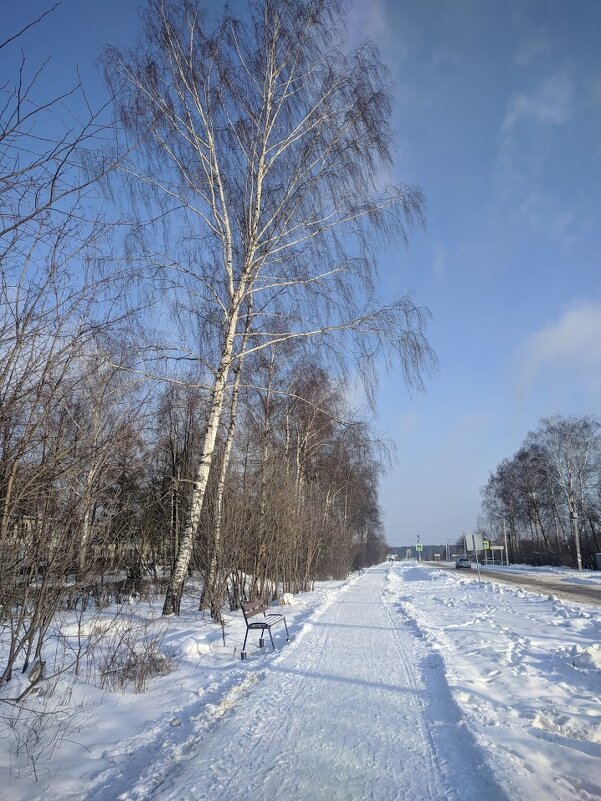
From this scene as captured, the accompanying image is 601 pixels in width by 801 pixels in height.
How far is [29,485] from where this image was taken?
345 cm

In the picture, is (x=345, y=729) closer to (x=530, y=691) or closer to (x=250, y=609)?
(x=530, y=691)

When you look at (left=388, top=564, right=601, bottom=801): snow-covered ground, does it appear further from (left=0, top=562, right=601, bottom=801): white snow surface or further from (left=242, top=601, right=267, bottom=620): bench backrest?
(left=242, top=601, right=267, bottom=620): bench backrest

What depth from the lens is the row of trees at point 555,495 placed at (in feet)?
131

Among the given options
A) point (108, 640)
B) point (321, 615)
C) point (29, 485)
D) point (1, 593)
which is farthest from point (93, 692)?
point (321, 615)

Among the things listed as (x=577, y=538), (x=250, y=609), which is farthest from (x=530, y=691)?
(x=577, y=538)

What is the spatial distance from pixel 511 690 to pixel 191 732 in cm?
347

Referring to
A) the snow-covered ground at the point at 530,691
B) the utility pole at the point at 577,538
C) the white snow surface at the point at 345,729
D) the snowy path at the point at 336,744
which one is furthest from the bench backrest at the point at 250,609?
the utility pole at the point at 577,538

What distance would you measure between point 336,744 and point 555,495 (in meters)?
45.9

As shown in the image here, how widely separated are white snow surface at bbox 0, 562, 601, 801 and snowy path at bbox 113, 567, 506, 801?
16mm

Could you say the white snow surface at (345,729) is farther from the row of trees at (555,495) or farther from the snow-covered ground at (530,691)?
the row of trees at (555,495)

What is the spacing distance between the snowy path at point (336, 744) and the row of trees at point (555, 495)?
3631 centimetres

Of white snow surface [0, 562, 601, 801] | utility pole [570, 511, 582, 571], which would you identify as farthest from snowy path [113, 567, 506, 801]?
utility pole [570, 511, 582, 571]

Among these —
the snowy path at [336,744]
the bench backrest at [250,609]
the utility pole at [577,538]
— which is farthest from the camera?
the utility pole at [577,538]

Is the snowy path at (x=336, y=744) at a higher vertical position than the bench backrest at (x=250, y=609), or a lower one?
lower
